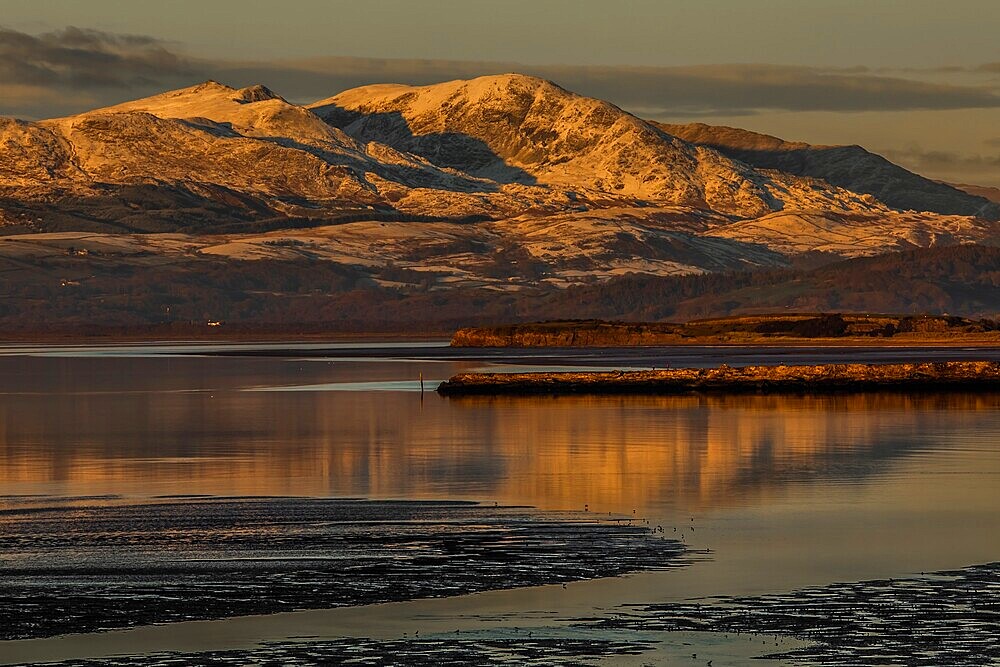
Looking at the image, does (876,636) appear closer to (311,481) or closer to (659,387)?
(311,481)

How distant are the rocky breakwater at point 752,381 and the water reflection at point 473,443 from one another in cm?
536

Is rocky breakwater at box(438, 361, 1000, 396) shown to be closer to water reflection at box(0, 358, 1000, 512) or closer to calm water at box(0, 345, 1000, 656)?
calm water at box(0, 345, 1000, 656)

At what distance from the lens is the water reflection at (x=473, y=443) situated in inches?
1992

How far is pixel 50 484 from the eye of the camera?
52.0 metres


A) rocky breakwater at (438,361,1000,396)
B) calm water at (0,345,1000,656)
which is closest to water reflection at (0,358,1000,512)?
calm water at (0,345,1000,656)

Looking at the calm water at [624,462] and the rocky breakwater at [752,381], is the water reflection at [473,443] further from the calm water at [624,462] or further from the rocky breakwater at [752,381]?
the rocky breakwater at [752,381]

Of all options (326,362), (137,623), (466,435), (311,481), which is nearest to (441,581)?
(137,623)

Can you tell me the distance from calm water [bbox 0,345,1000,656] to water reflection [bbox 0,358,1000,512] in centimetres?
12

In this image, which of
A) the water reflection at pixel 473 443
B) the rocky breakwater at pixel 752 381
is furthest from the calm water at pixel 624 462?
the rocky breakwater at pixel 752 381

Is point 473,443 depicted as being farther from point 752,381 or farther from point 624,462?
point 752,381

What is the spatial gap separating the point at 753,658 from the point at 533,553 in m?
10.8

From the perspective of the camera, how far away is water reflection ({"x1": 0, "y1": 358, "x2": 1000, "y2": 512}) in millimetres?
50594

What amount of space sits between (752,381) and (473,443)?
134ft

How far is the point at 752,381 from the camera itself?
10506 centimetres
